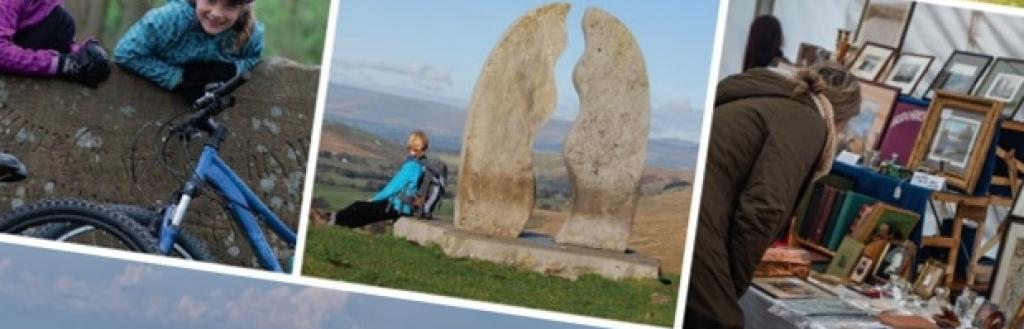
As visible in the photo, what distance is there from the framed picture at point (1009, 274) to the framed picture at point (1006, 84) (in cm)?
47

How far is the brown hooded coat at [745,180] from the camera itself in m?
7.38

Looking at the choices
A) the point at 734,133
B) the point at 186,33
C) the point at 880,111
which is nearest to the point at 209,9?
the point at 186,33

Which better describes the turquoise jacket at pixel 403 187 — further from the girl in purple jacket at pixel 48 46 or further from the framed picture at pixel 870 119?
the framed picture at pixel 870 119

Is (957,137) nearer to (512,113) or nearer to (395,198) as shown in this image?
(512,113)

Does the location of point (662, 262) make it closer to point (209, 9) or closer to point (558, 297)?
point (558, 297)

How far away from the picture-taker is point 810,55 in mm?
7590

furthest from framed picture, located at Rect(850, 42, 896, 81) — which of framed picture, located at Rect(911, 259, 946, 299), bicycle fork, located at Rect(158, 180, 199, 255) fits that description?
bicycle fork, located at Rect(158, 180, 199, 255)

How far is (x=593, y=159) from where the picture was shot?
301 inches

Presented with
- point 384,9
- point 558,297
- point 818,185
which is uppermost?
point 384,9

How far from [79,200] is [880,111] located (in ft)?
10.3

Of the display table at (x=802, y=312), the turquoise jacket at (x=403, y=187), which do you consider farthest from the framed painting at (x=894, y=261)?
the turquoise jacket at (x=403, y=187)

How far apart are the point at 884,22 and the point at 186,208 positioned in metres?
2.82

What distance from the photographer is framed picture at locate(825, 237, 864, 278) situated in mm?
7645

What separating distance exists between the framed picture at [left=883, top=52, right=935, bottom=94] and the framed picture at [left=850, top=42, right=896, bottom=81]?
46 millimetres
